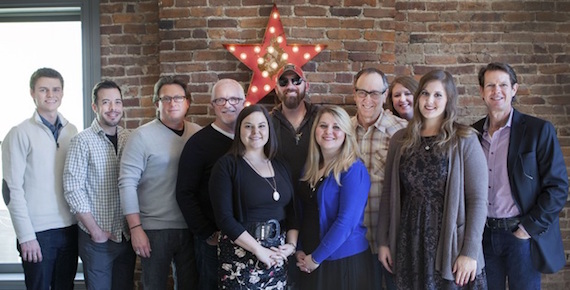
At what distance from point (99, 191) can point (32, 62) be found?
6.22 feet

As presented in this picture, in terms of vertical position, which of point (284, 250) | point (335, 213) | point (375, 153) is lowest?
point (284, 250)

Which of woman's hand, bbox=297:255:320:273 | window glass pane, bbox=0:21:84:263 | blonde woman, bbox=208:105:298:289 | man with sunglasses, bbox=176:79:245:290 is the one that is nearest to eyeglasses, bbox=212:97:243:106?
man with sunglasses, bbox=176:79:245:290

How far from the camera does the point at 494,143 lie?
96.3 inches

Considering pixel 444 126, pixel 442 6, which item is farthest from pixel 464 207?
pixel 442 6

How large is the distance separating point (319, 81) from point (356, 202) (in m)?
1.34

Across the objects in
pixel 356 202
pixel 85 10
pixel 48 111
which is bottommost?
pixel 356 202

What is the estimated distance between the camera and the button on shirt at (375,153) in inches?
99.0

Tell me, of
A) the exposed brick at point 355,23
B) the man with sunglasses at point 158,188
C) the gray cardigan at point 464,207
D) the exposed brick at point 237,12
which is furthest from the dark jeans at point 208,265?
the exposed brick at point 355,23

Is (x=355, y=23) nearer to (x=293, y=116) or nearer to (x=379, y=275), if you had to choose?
(x=293, y=116)

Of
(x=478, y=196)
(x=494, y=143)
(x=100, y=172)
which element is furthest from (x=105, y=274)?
(x=494, y=143)

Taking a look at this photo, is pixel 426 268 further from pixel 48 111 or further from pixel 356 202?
pixel 48 111

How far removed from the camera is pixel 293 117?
288 centimetres

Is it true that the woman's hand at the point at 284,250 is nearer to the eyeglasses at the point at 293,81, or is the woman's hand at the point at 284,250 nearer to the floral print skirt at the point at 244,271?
the floral print skirt at the point at 244,271

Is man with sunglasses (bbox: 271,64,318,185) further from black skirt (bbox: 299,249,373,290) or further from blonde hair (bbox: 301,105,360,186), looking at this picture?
black skirt (bbox: 299,249,373,290)
